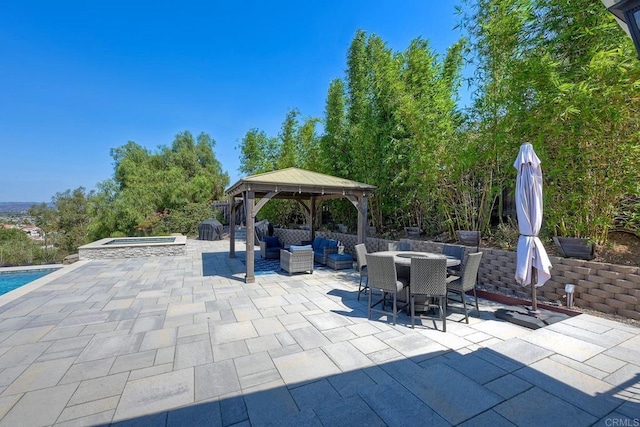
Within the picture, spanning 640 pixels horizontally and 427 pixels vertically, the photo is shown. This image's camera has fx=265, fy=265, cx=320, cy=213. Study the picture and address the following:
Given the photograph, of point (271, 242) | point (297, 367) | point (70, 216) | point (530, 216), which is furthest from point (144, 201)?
point (530, 216)

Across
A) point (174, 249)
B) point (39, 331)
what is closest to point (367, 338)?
point (39, 331)

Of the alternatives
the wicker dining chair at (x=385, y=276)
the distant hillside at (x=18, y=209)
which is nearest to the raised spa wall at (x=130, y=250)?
the wicker dining chair at (x=385, y=276)

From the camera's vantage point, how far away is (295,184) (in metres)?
6.21

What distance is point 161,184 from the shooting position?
599 inches

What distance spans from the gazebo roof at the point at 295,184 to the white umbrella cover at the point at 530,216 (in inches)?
145

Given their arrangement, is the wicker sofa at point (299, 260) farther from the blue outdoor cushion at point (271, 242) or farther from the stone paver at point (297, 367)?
the blue outdoor cushion at point (271, 242)

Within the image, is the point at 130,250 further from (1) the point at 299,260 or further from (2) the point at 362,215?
(2) the point at 362,215

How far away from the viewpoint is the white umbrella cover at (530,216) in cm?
354

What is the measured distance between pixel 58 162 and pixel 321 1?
23287 millimetres

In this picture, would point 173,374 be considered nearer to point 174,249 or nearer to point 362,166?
point 362,166

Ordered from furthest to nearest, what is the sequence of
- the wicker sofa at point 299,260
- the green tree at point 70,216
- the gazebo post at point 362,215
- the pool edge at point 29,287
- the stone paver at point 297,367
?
1. the green tree at point 70,216
2. the gazebo post at point 362,215
3. the wicker sofa at point 299,260
4. the pool edge at point 29,287
5. the stone paver at point 297,367

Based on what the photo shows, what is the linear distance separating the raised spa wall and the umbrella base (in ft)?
31.7

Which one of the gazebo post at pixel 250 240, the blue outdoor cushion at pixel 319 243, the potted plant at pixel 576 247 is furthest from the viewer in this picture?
the blue outdoor cushion at pixel 319 243

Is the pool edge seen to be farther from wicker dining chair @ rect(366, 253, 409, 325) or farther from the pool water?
wicker dining chair @ rect(366, 253, 409, 325)
